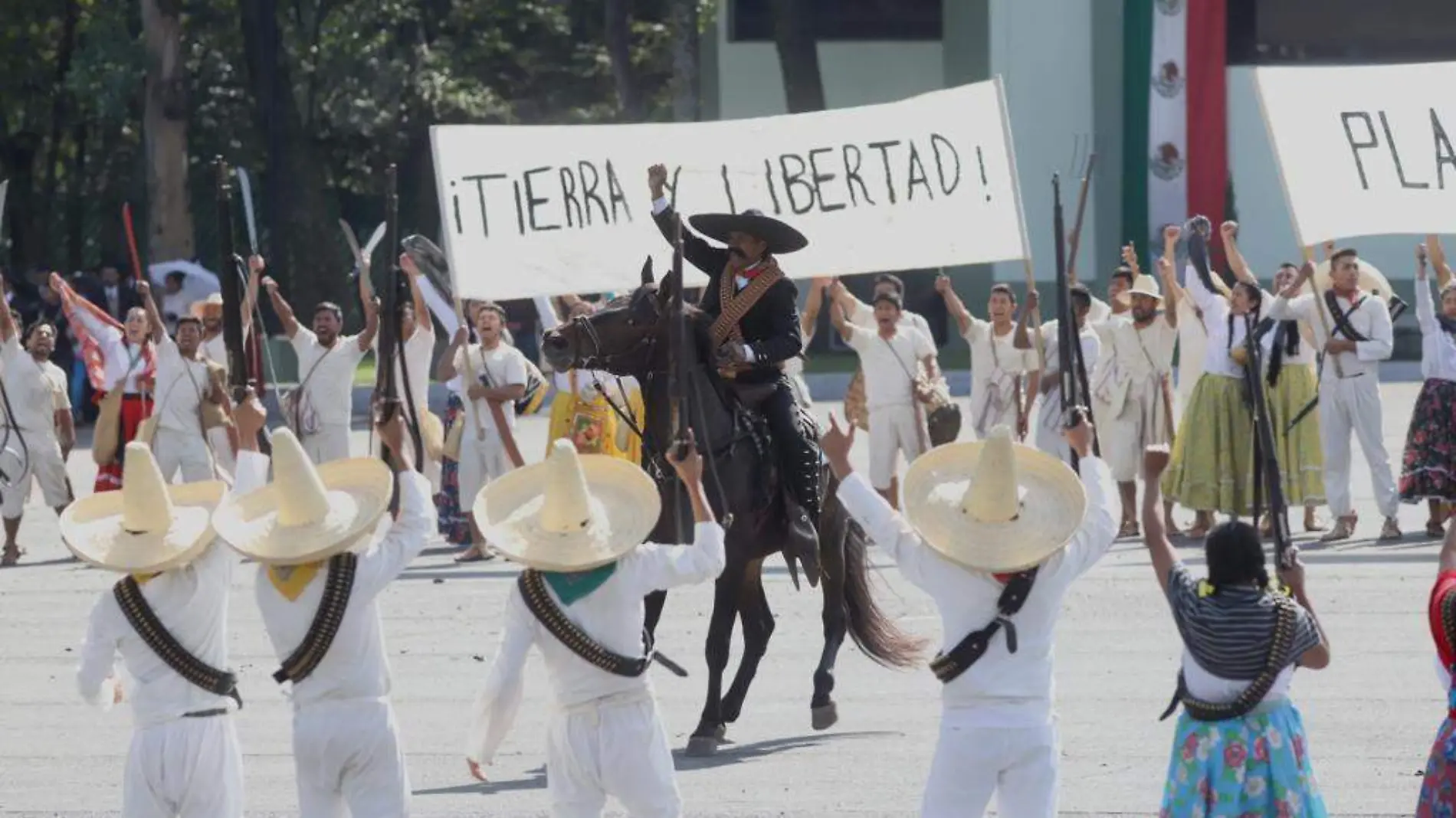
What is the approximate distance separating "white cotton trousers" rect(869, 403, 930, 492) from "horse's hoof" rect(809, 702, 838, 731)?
7287 millimetres

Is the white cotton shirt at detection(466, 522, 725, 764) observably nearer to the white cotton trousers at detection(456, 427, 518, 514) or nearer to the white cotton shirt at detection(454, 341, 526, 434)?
the white cotton shirt at detection(454, 341, 526, 434)

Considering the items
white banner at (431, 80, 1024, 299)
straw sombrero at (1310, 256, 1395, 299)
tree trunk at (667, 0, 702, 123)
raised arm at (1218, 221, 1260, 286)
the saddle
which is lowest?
tree trunk at (667, 0, 702, 123)

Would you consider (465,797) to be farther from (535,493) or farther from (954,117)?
(954,117)

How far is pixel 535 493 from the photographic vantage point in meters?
8.41

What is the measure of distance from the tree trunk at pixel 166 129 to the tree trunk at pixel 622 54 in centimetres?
638

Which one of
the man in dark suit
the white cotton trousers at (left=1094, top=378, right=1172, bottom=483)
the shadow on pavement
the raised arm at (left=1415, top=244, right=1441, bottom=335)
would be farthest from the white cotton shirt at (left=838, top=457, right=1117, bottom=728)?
the man in dark suit

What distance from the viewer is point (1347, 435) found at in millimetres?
18016

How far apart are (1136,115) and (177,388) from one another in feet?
68.6

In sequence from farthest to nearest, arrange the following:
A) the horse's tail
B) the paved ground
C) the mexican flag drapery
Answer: the mexican flag drapery → the horse's tail → the paved ground

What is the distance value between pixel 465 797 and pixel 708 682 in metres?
1.40

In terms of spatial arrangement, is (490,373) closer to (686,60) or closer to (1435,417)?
(1435,417)

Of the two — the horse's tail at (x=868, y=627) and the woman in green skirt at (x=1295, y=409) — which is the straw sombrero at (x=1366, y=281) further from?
the horse's tail at (x=868, y=627)

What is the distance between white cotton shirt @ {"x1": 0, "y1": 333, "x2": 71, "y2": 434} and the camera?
61.2 ft

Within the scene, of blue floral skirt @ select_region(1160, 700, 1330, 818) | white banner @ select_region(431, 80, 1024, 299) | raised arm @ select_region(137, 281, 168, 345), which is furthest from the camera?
raised arm @ select_region(137, 281, 168, 345)
